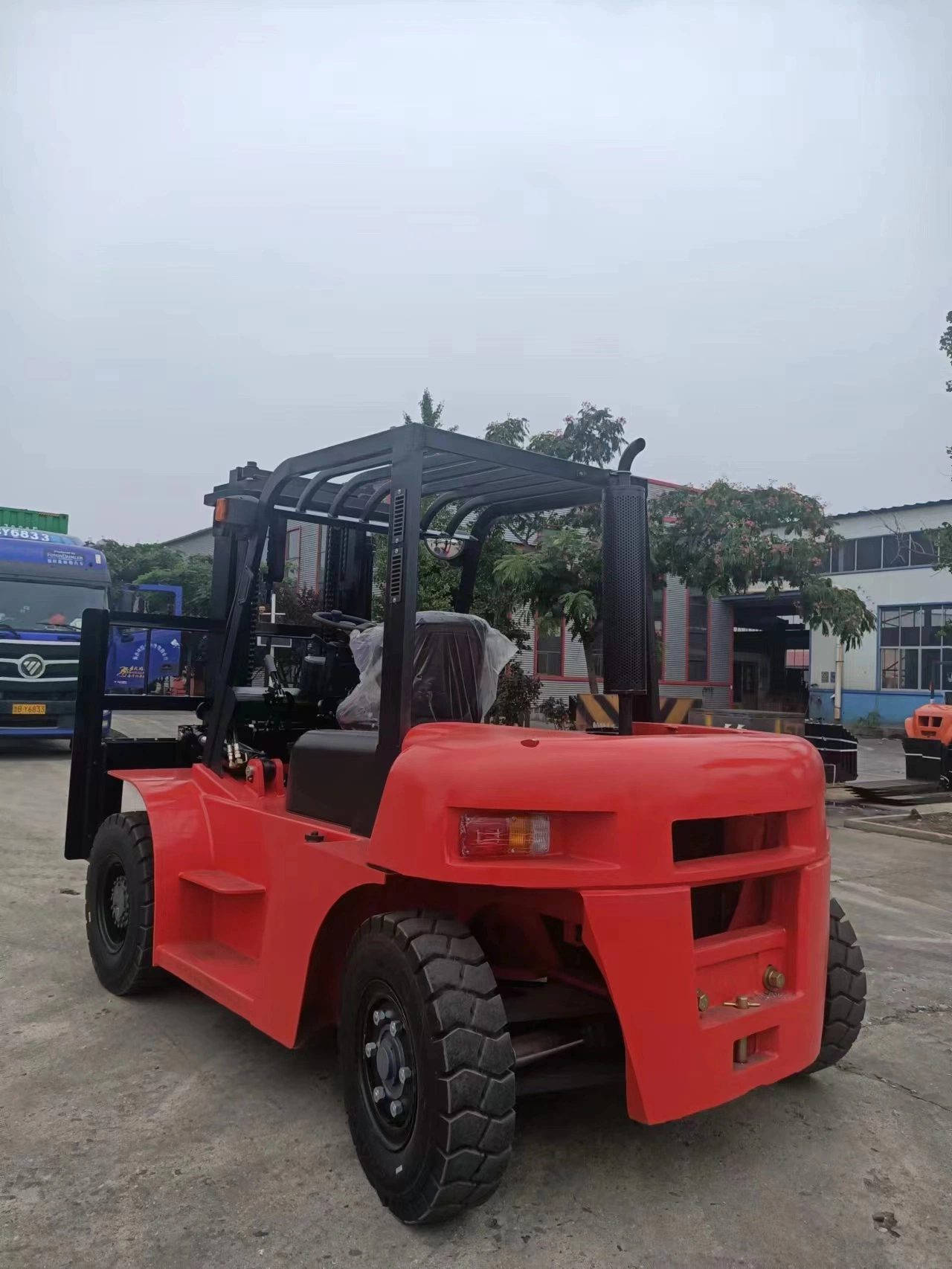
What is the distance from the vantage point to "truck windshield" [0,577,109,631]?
13.8 meters

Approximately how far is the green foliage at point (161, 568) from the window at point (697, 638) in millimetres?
13665

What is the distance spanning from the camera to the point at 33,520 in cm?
1622

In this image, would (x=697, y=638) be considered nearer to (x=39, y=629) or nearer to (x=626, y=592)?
(x=39, y=629)

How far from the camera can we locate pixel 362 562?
5207 mm

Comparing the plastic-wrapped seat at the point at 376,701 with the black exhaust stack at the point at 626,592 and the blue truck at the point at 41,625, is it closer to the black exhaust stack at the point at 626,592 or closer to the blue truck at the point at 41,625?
the black exhaust stack at the point at 626,592

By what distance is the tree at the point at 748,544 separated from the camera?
44.3ft

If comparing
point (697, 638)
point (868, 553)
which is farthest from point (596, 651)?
point (868, 553)

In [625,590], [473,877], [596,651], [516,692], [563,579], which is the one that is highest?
[563,579]

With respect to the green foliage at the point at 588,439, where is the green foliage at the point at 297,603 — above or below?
below

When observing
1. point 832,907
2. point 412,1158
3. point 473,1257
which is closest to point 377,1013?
point 412,1158

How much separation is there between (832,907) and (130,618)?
11.0ft

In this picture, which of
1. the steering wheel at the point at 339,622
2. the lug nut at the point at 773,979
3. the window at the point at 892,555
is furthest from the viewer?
the window at the point at 892,555

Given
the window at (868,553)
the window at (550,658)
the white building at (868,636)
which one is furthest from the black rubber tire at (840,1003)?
the window at (868,553)

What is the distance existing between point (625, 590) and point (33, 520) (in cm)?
1516
